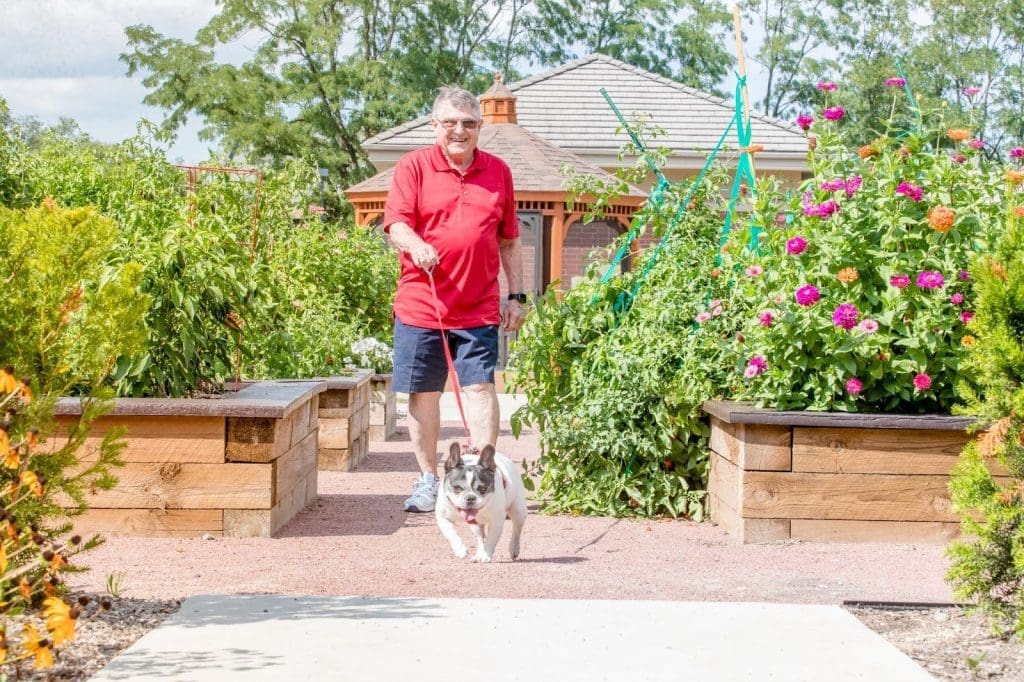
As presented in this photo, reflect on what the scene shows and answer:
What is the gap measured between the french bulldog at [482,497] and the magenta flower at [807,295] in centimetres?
150

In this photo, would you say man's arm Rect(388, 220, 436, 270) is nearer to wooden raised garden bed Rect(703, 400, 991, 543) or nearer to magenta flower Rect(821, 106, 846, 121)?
wooden raised garden bed Rect(703, 400, 991, 543)

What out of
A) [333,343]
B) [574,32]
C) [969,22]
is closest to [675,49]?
[574,32]

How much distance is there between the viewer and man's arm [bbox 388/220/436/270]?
6.14 metres

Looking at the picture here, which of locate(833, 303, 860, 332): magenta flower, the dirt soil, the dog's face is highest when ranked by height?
locate(833, 303, 860, 332): magenta flower

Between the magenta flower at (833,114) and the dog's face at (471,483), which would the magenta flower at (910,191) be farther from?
the dog's face at (471,483)

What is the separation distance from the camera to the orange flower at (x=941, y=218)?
595 cm

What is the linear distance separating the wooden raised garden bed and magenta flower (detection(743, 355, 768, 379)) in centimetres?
20

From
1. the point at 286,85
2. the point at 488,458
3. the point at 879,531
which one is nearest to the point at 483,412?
the point at 488,458

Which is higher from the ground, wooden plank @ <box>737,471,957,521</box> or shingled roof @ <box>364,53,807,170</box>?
shingled roof @ <box>364,53,807,170</box>

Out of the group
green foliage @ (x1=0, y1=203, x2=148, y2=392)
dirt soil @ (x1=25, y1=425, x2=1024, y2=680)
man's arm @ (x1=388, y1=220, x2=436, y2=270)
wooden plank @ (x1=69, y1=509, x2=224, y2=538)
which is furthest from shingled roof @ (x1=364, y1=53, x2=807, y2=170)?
green foliage @ (x1=0, y1=203, x2=148, y2=392)

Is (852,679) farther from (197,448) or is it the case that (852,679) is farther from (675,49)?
(675,49)

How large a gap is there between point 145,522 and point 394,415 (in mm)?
6209

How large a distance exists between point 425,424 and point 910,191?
2560 mm

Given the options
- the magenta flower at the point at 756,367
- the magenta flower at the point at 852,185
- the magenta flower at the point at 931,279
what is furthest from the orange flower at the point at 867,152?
the magenta flower at the point at 756,367
